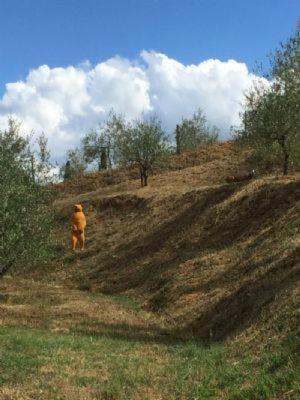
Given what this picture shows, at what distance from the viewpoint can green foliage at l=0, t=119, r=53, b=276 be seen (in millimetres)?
23094

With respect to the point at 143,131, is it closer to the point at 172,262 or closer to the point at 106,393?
the point at 172,262

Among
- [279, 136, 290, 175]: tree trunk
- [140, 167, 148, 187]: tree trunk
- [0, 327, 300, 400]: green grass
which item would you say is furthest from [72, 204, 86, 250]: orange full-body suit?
[0, 327, 300, 400]: green grass

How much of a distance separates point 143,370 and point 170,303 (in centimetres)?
1110

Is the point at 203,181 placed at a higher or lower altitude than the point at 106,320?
higher

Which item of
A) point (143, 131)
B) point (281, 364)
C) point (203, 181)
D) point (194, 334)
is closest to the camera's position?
point (281, 364)

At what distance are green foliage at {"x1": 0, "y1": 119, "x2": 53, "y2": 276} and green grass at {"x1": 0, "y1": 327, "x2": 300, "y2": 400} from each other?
298 inches

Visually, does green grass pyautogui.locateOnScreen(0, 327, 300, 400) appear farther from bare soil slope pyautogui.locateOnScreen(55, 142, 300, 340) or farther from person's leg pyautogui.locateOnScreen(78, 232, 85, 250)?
person's leg pyautogui.locateOnScreen(78, 232, 85, 250)

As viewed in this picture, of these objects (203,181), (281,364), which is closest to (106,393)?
(281,364)

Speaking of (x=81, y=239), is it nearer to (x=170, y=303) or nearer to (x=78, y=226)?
(x=78, y=226)

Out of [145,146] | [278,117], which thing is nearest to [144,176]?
[145,146]

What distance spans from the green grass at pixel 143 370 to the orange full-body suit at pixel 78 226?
2347cm

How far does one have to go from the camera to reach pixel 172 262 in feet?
99.4

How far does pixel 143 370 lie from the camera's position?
513 inches

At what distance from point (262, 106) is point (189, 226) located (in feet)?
29.0
